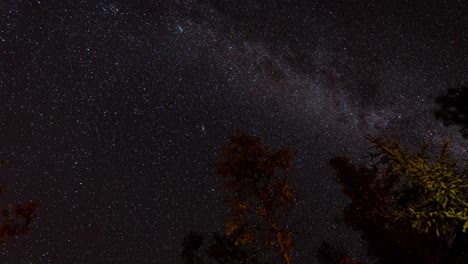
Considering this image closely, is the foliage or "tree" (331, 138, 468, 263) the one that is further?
the foliage

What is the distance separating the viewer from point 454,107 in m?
14.2

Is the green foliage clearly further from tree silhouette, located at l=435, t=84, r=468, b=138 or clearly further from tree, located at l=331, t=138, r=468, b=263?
tree silhouette, located at l=435, t=84, r=468, b=138

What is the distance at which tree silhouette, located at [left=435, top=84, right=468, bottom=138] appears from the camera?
45.5 ft

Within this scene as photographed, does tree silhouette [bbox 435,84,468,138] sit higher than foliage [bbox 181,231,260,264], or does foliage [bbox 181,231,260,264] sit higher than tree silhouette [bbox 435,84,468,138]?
tree silhouette [bbox 435,84,468,138]

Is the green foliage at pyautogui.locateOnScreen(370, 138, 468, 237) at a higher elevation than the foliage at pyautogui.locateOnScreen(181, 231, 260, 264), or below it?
higher

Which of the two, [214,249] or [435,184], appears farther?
[214,249]

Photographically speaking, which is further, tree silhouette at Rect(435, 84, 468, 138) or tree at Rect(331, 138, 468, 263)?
tree silhouette at Rect(435, 84, 468, 138)

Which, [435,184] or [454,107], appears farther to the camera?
[454,107]

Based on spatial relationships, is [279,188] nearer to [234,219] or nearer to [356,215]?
[234,219]

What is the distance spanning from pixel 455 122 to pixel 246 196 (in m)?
7.47

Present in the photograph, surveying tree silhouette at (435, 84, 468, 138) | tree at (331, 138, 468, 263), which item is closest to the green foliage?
tree at (331, 138, 468, 263)

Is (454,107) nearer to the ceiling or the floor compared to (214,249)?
nearer to the ceiling

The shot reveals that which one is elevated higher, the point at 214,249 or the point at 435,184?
the point at 435,184

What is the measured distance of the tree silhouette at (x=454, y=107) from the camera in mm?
13868
